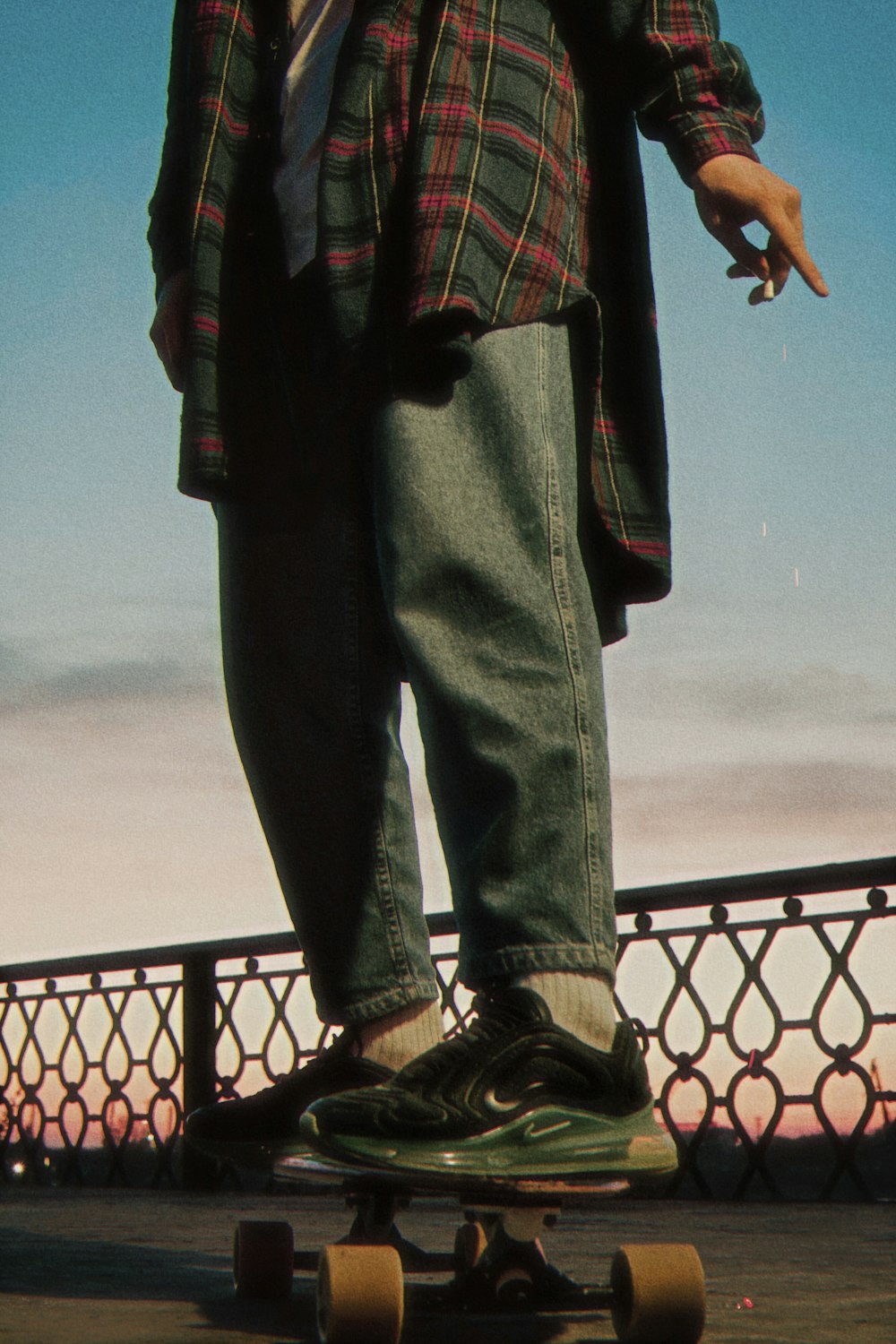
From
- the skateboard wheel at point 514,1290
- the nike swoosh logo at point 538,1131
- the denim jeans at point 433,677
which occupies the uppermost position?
the denim jeans at point 433,677

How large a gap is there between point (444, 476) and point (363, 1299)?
0.64m

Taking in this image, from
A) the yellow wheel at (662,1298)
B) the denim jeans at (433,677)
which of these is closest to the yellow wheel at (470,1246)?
the denim jeans at (433,677)

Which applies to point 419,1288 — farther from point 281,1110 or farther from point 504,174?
→ point 504,174

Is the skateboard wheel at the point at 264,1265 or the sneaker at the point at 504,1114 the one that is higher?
the sneaker at the point at 504,1114

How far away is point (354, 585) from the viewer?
138cm

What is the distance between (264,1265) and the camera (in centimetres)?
132

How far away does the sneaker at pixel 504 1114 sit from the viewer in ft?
3.20

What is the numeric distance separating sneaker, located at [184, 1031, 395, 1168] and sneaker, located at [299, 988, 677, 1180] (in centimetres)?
28

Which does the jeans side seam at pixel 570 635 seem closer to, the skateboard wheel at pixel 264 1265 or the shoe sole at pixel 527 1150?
the shoe sole at pixel 527 1150

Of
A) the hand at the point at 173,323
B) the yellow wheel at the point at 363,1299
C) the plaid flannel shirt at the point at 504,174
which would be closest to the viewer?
the yellow wheel at the point at 363,1299

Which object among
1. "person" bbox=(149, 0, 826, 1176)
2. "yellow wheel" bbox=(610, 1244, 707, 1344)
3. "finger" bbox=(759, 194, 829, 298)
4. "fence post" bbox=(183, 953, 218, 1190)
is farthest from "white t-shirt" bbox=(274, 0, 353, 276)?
"fence post" bbox=(183, 953, 218, 1190)

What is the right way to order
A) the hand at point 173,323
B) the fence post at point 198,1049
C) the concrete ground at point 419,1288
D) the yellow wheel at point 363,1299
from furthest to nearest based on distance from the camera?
the fence post at point 198,1049 → the hand at point 173,323 → the concrete ground at point 419,1288 → the yellow wheel at point 363,1299

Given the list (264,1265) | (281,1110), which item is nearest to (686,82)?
(281,1110)

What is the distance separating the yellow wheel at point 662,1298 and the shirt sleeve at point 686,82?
96 cm
